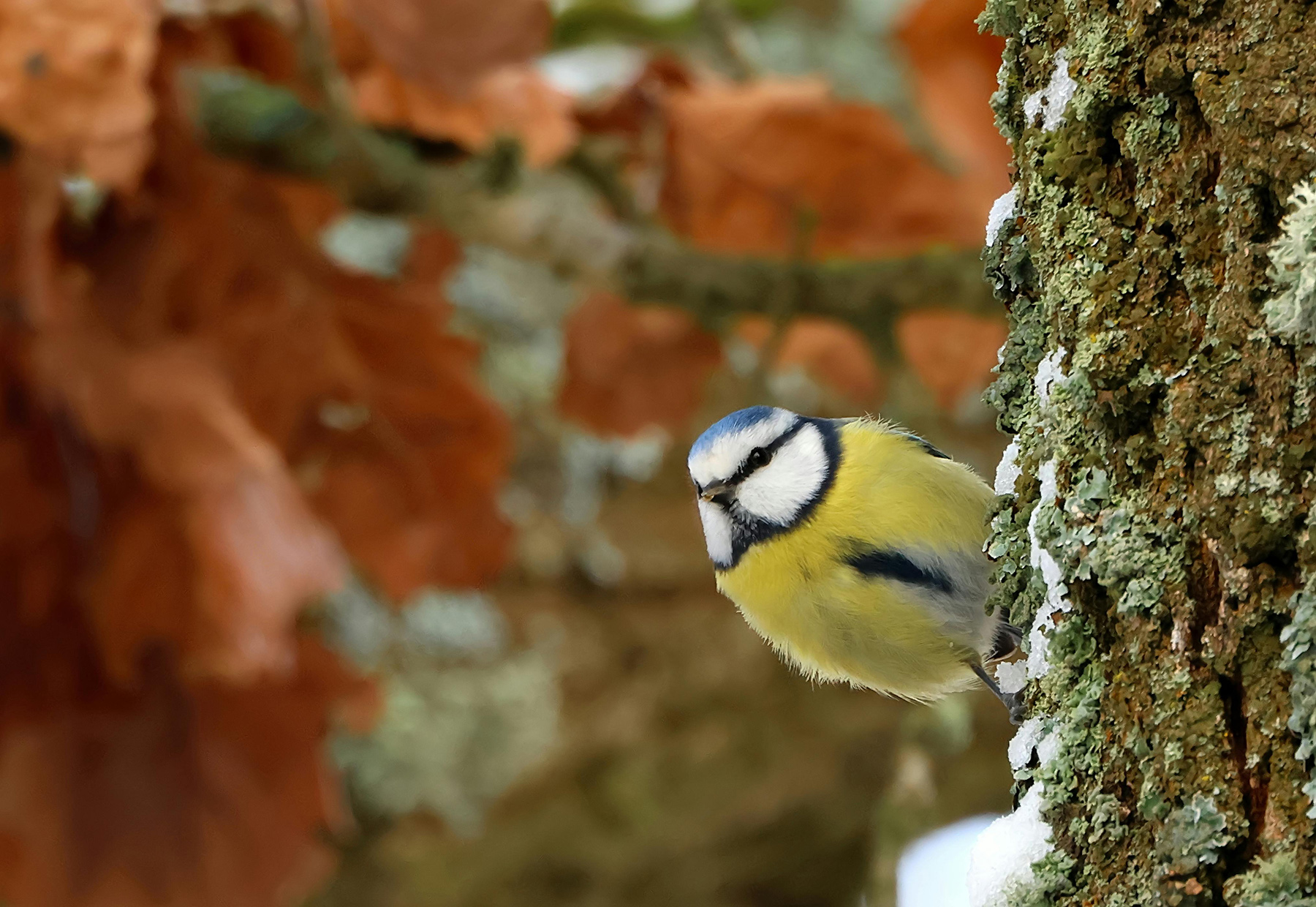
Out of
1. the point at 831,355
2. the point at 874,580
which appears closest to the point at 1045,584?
the point at 874,580

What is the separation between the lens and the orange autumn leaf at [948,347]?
114 cm

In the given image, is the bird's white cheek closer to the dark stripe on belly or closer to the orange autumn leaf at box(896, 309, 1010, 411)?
the dark stripe on belly

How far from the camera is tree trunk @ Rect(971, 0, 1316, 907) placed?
1.09ft

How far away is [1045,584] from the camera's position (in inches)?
16.3

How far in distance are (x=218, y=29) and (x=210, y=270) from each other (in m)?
0.20

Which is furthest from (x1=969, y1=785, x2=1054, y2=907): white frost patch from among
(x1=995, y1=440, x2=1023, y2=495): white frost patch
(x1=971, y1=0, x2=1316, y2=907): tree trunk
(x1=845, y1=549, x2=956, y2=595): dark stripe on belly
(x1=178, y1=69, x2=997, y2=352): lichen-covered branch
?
(x1=178, y1=69, x2=997, y2=352): lichen-covered branch

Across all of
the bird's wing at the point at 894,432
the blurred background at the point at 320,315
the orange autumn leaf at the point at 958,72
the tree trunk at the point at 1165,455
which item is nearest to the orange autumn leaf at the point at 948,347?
the blurred background at the point at 320,315

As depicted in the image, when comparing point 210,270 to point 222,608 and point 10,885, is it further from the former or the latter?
point 10,885

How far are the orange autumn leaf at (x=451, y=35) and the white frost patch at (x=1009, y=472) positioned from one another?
0.49 metres

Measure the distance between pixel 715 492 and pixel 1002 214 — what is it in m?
0.40

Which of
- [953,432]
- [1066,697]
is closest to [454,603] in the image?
[953,432]

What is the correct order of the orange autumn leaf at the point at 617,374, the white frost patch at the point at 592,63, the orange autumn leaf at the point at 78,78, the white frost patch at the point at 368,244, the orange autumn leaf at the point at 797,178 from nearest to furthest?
1. the orange autumn leaf at the point at 78,78
2. the orange autumn leaf at the point at 797,178
3. the orange autumn leaf at the point at 617,374
4. the white frost patch at the point at 592,63
5. the white frost patch at the point at 368,244

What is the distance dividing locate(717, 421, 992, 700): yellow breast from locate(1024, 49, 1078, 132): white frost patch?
1.18 ft

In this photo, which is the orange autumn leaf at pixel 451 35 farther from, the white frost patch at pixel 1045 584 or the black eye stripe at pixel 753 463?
the white frost patch at pixel 1045 584
